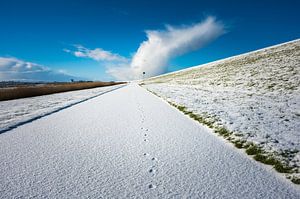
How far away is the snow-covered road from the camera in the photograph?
3043mm

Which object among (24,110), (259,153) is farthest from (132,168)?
(24,110)

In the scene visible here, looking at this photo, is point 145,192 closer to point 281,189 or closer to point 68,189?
point 68,189

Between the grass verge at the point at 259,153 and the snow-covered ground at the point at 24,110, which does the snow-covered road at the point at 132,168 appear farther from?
the snow-covered ground at the point at 24,110

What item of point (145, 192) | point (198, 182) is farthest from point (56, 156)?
point (198, 182)

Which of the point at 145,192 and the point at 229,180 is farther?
the point at 229,180

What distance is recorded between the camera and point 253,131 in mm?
5996

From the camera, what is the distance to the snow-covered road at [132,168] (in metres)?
3.04

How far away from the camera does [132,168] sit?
3914 mm

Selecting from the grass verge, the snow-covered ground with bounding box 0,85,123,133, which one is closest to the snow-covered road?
the grass verge

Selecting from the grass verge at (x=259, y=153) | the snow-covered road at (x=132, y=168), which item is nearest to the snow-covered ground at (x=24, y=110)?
the snow-covered road at (x=132, y=168)

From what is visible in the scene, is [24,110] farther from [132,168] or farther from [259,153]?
[259,153]

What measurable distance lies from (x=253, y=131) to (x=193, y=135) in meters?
2.06

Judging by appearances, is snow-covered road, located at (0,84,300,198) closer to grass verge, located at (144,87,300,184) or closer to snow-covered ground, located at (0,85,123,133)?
grass verge, located at (144,87,300,184)

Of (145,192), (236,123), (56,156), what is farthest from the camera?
(236,123)
